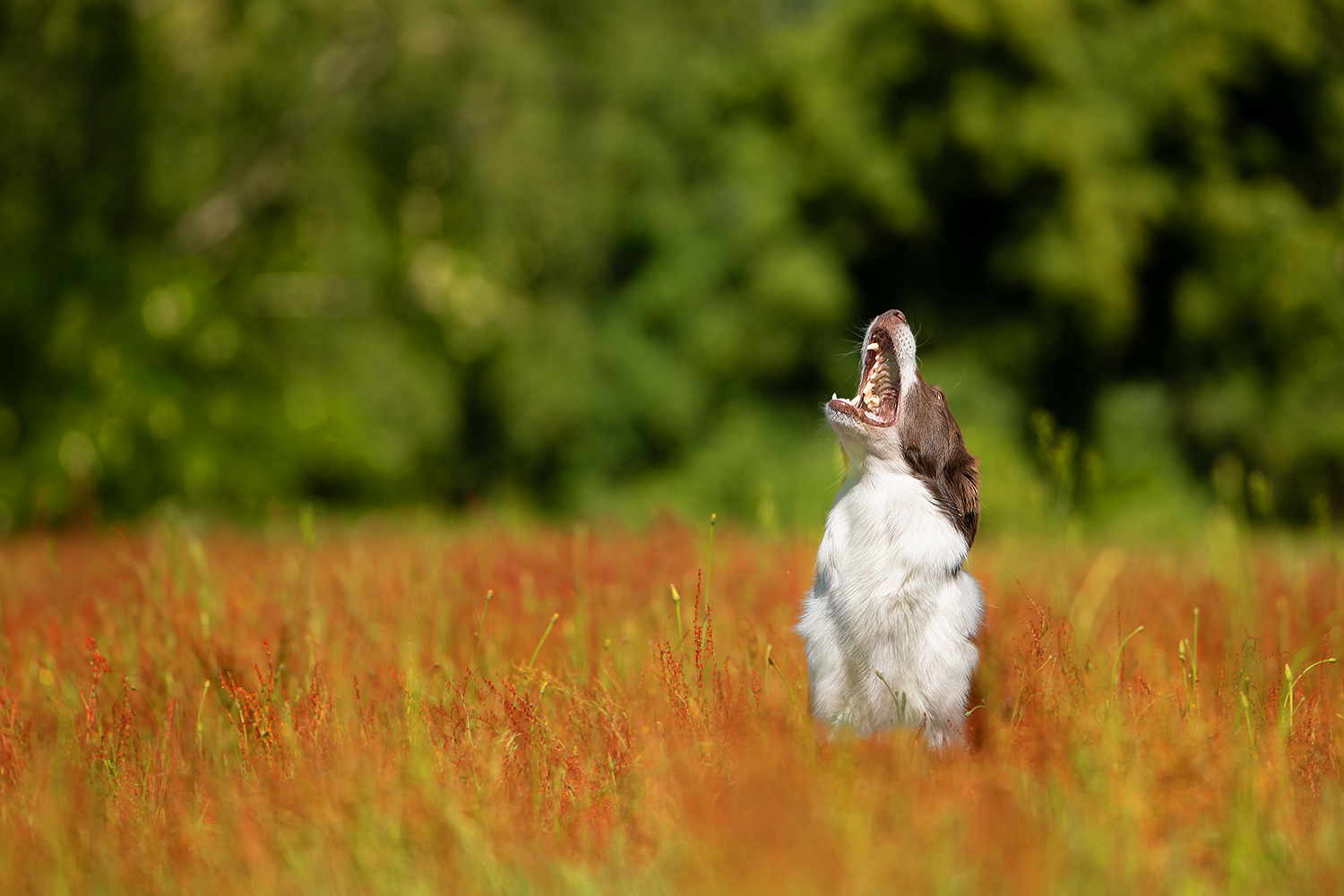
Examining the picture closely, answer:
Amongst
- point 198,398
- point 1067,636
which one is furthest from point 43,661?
point 198,398

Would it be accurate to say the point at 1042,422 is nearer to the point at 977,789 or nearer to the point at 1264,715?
the point at 1264,715

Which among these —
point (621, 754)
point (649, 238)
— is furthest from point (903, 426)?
point (649, 238)

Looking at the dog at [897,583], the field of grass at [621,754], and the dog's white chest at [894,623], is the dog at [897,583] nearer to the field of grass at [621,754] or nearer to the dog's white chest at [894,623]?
the dog's white chest at [894,623]

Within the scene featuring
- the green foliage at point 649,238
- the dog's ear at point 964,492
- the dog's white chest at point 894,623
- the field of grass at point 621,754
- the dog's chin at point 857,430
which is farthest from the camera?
the green foliage at point 649,238

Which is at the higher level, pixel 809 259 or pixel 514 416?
pixel 809 259

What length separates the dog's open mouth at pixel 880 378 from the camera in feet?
10.0

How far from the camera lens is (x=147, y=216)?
475 inches

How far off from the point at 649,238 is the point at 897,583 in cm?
1196

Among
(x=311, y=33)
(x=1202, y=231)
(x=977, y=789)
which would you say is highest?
(x=311, y=33)

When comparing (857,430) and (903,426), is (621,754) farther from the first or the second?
(903,426)

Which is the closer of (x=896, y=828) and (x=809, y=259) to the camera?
(x=896, y=828)

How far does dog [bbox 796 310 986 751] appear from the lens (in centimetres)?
276

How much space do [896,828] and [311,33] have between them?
1169cm

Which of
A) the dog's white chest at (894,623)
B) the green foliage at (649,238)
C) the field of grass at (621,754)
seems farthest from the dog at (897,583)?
the green foliage at (649,238)
